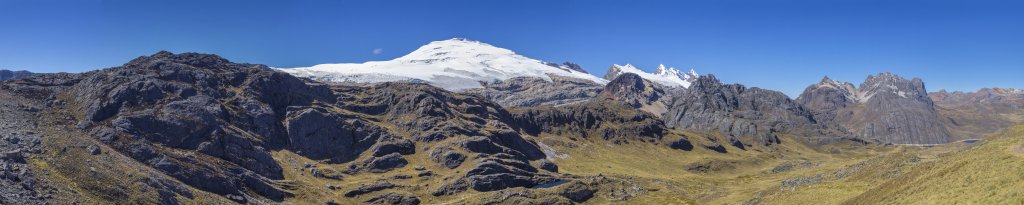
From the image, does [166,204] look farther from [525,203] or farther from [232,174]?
[525,203]

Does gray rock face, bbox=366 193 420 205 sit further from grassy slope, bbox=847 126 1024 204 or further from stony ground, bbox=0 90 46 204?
grassy slope, bbox=847 126 1024 204

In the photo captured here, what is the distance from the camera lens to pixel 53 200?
10938 cm

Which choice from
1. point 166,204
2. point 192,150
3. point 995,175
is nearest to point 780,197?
point 995,175

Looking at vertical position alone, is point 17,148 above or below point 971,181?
below

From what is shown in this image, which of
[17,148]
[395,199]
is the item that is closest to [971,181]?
[395,199]

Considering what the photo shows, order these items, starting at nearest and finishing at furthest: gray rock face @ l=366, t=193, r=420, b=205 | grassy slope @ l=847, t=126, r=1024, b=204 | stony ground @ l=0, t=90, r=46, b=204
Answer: grassy slope @ l=847, t=126, r=1024, b=204, stony ground @ l=0, t=90, r=46, b=204, gray rock face @ l=366, t=193, r=420, b=205

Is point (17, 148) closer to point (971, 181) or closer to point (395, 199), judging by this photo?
point (395, 199)

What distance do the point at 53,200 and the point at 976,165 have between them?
137 metres

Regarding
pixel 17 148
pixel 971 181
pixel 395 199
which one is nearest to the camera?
pixel 971 181

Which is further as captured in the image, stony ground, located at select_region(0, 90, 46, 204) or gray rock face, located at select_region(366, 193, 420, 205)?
gray rock face, located at select_region(366, 193, 420, 205)

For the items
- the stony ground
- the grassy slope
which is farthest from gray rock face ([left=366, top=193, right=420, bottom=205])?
the grassy slope

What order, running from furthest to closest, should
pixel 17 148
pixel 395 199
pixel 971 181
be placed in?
pixel 395 199, pixel 17 148, pixel 971 181

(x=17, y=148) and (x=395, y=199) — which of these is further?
(x=395, y=199)

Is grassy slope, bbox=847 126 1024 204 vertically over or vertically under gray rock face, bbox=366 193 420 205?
over
